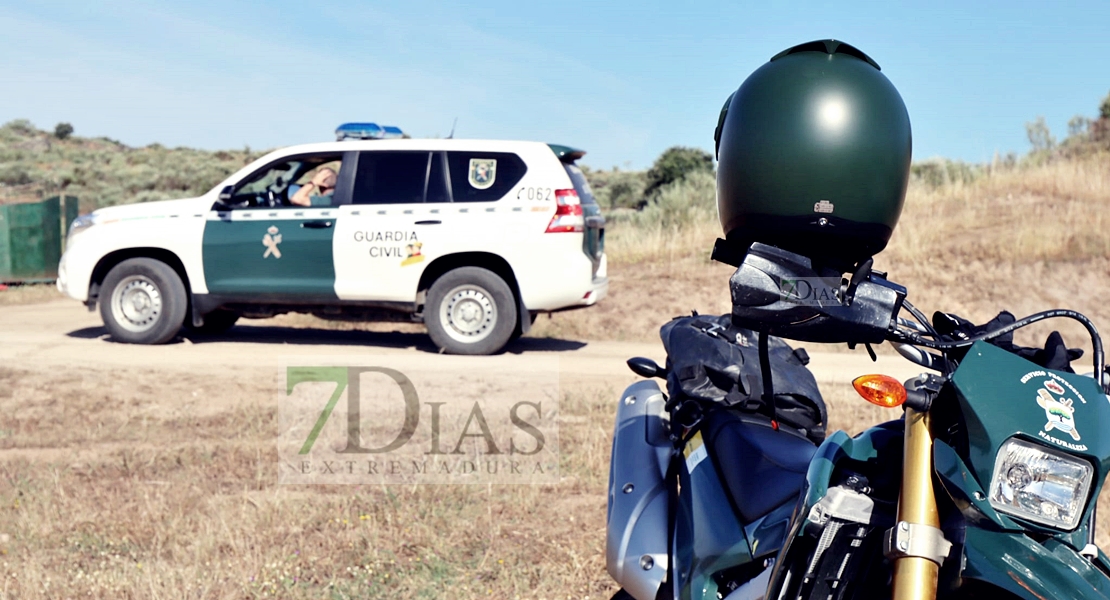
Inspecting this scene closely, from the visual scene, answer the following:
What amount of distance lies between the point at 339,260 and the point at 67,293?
2.68 meters

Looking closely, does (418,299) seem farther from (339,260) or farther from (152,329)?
(152,329)

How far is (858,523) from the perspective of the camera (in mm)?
2014

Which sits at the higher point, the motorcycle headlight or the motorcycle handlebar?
the motorcycle handlebar

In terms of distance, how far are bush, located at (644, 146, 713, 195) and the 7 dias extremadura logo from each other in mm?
19566

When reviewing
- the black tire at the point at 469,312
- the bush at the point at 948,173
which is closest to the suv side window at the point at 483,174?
the black tire at the point at 469,312

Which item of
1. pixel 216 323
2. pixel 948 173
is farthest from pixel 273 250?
pixel 948 173

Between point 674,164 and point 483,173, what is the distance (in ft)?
63.2

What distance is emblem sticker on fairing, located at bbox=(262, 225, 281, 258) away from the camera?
969 centimetres

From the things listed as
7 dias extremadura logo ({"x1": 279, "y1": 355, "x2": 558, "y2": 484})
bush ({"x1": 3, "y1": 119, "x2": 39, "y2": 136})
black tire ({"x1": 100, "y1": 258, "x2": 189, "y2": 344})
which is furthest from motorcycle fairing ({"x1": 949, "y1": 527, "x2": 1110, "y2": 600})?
bush ({"x1": 3, "y1": 119, "x2": 39, "y2": 136})

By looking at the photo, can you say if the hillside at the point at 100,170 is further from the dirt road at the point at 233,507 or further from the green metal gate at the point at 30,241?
the dirt road at the point at 233,507

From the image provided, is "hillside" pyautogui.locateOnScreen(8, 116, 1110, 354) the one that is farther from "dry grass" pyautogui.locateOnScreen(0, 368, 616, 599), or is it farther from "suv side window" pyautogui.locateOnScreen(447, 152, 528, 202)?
"dry grass" pyautogui.locateOnScreen(0, 368, 616, 599)

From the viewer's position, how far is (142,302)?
9.77 meters

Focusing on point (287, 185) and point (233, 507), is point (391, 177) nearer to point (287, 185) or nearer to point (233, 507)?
point (287, 185)

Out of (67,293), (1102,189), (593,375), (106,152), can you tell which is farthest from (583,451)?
(106,152)
